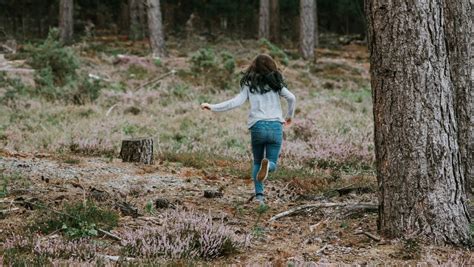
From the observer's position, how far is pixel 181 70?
23578 mm

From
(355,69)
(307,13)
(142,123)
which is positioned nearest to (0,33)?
(307,13)

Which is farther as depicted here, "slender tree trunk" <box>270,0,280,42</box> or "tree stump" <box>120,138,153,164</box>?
"slender tree trunk" <box>270,0,280,42</box>

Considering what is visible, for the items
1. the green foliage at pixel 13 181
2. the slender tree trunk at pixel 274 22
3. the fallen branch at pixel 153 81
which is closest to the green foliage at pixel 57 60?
the fallen branch at pixel 153 81

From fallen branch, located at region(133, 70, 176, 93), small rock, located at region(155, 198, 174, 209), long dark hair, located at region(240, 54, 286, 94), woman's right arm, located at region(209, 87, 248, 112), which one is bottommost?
fallen branch, located at region(133, 70, 176, 93)

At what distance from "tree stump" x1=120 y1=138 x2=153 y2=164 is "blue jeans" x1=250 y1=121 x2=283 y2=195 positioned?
2870 millimetres

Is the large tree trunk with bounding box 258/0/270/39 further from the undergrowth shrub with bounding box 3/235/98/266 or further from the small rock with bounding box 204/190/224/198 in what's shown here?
the undergrowth shrub with bounding box 3/235/98/266

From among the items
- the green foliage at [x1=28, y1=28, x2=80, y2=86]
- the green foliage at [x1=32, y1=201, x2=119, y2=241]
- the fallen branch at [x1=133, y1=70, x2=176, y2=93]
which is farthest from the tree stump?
the fallen branch at [x1=133, y1=70, x2=176, y2=93]

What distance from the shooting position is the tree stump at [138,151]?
10422 millimetres

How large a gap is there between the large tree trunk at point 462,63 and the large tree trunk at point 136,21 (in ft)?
92.1

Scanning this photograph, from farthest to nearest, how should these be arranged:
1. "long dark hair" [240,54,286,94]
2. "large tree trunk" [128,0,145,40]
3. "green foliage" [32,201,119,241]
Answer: "large tree trunk" [128,0,145,40], "long dark hair" [240,54,286,94], "green foliage" [32,201,119,241]

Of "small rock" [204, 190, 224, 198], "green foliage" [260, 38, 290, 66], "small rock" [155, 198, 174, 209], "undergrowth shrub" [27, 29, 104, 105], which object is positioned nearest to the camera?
"small rock" [155, 198, 174, 209]

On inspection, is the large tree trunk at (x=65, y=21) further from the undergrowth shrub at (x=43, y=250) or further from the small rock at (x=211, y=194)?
the undergrowth shrub at (x=43, y=250)

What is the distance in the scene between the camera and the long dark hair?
7.82 meters

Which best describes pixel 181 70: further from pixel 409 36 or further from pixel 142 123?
pixel 409 36
